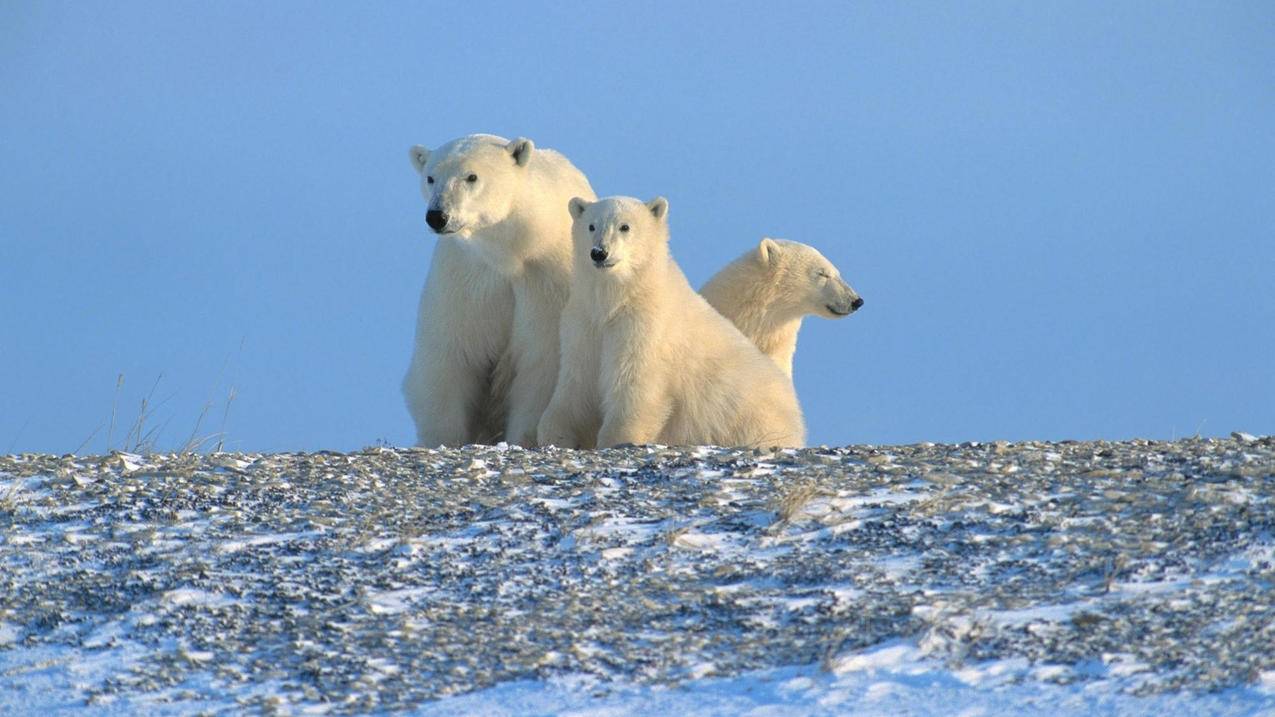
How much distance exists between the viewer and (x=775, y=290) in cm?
1085

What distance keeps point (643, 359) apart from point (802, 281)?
2927mm

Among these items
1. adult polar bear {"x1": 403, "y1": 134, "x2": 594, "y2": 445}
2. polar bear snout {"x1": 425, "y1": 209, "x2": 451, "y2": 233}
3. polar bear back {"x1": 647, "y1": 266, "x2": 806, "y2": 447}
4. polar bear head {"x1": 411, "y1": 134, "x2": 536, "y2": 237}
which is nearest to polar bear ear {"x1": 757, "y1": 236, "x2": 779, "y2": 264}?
adult polar bear {"x1": 403, "y1": 134, "x2": 594, "y2": 445}

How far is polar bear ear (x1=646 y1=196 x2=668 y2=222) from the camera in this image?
8562 mm

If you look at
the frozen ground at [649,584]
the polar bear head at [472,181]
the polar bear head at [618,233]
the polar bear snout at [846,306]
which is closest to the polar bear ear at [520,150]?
the polar bear head at [472,181]

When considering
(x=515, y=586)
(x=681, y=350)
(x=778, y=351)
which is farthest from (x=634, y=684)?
(x=778, y=351)

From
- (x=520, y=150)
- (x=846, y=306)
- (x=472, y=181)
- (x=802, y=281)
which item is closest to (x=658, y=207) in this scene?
(x=520, y=150)

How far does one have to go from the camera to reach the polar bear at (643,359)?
823 centimetres

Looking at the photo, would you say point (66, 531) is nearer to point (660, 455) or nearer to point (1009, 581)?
point (660, 455)

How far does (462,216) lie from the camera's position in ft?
27.3

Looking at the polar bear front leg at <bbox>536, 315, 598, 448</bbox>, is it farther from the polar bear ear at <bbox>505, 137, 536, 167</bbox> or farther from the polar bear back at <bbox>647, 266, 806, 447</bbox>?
the polar bear ear at <bbox>505, 137, 536, 167</bbox>

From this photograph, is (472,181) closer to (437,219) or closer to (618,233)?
(437,219)

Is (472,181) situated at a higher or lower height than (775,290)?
lower

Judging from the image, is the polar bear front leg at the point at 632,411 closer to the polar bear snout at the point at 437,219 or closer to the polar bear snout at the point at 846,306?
the polar bear snout at the point at 437,219

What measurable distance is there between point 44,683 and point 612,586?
5.65 feet
